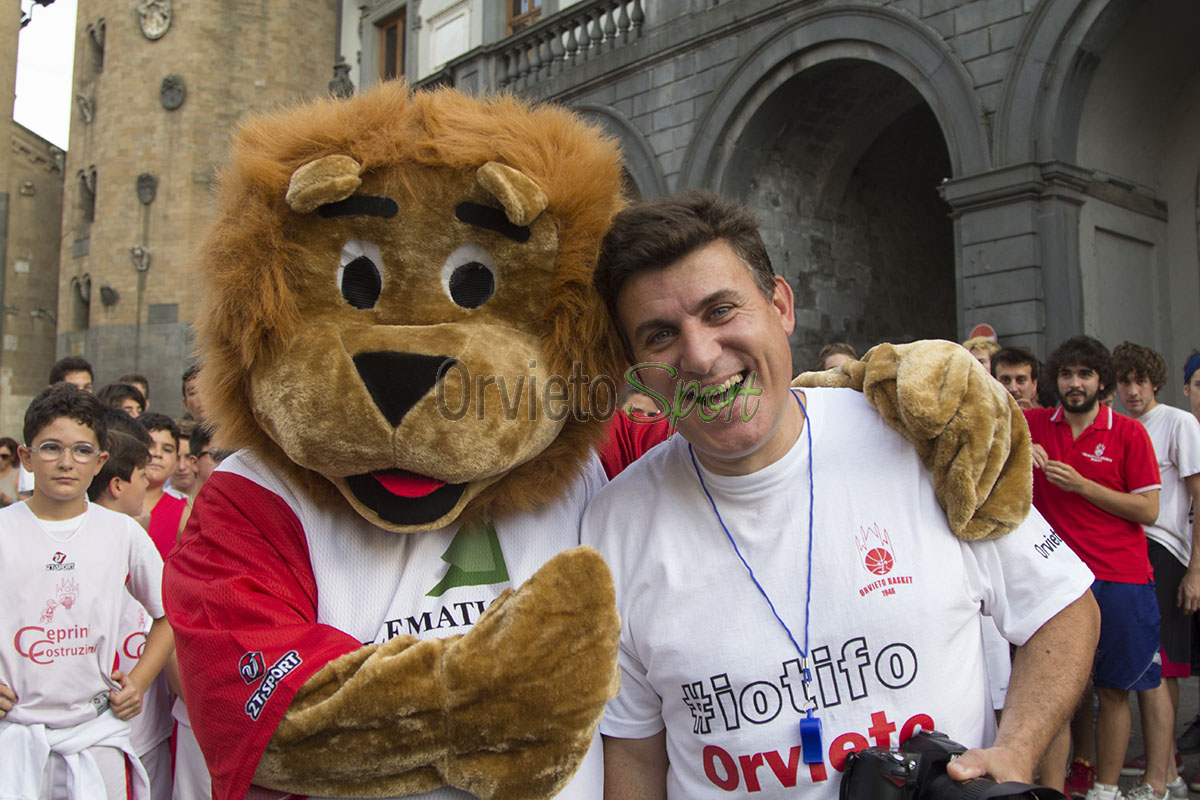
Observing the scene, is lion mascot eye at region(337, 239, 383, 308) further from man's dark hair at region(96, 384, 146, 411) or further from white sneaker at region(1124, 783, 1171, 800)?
man's dark hair at region(96, 384, 146, 411)

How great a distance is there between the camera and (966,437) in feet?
6.10

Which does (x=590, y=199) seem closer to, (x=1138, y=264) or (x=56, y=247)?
(x=1138, y=264)

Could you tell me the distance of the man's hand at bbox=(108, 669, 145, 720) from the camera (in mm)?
3246

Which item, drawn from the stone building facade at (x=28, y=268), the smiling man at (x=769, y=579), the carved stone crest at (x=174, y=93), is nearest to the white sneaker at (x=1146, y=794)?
the smiling man at (x=769, y=579)

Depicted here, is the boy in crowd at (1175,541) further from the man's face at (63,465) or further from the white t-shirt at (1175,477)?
the man's face at (63,465)

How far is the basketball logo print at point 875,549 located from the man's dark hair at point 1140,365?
3.89 meters

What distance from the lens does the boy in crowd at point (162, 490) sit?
4301 mm

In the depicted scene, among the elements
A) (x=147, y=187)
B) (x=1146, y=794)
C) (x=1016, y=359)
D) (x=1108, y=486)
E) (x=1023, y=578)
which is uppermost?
(x=147, y=187)

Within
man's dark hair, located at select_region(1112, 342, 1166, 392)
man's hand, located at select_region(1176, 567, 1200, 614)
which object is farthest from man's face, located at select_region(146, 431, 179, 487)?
man's hand, located at select_region(1176, 567, 1200, 614)

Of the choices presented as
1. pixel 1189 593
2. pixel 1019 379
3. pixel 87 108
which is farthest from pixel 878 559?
pixel 87 108

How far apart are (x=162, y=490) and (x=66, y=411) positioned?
1.52m

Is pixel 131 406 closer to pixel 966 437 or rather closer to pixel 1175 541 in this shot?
pixel 966 437

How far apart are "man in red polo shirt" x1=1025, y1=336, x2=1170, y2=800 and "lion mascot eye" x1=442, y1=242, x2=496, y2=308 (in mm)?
3309

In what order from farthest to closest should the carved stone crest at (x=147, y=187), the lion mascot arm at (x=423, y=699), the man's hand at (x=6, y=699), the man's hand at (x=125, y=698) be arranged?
1. the carved stone crest at (x=147, y=187)
2. the man's hand at (x=125, y=698)
3. the man's hand at (x=6, y=699)
4. the lion mascot arm at (x=423, y=699)
